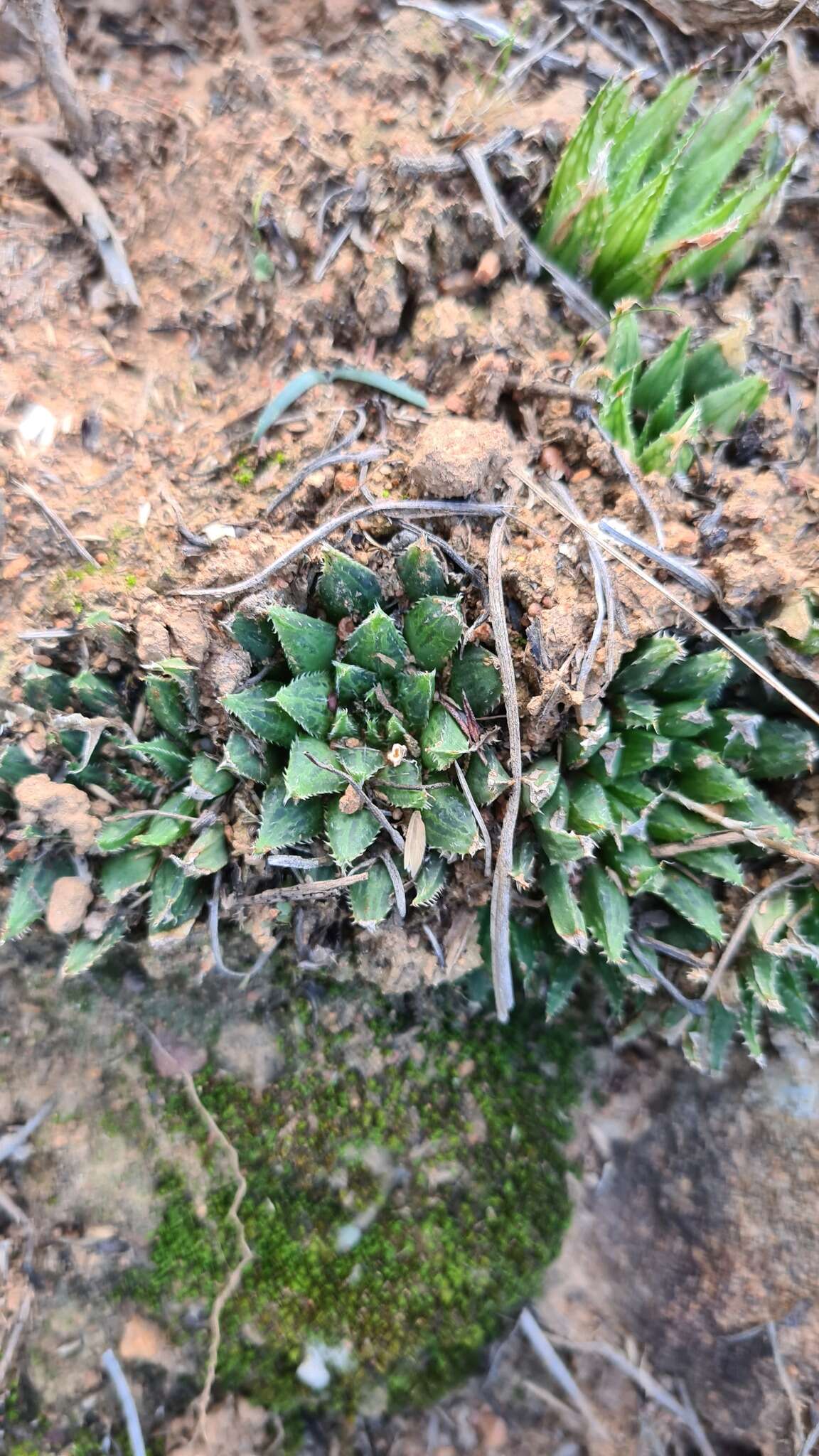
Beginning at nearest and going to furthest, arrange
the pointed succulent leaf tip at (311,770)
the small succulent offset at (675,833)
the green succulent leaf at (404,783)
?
the pointed succulent leaf tip at (311,770) < the green succulent leaf at (404,783) < the small succulent offset at (675,833)

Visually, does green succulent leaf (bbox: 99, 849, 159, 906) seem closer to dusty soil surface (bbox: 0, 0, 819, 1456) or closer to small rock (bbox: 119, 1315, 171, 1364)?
dusty soil surface (bbox: 0, 0, 819, 1456)

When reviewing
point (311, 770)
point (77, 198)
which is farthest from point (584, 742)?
point (77, 198)

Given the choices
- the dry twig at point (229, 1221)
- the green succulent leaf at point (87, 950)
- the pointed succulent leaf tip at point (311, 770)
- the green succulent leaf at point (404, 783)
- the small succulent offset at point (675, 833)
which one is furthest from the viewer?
the dry twig at point (229, 1221)

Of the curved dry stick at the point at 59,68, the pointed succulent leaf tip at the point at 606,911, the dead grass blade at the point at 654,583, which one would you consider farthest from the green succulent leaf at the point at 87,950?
the curved dry stick at the point at 59,68

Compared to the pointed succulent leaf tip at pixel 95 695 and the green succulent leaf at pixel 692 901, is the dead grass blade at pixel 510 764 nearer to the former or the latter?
the green succulent leaf at pixel 692 901

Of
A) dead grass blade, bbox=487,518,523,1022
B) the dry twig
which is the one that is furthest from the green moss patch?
dead grass blade, bbox=487,518,523,1022

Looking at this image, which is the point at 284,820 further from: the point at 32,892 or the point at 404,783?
the point at 32,892

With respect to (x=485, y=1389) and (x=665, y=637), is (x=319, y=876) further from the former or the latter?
(x=485, y=1389)
